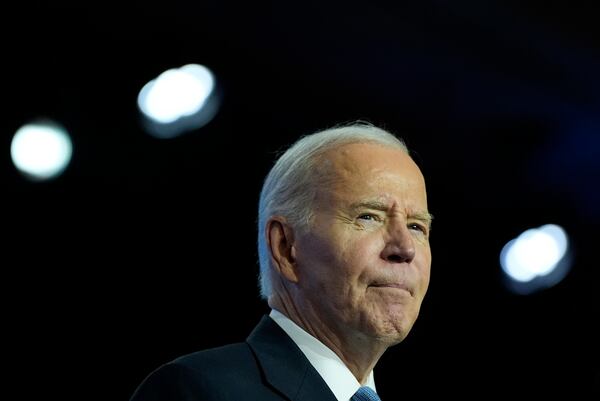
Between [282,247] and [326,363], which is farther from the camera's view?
[282,247]

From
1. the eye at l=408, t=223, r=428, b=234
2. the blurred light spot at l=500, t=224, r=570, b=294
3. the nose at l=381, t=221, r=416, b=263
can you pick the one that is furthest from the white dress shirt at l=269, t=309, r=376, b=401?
the blurred light spot at l=500, t=224, r=570, b=294

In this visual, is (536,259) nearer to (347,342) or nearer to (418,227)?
(418,227)

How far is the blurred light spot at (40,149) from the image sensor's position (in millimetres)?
4340

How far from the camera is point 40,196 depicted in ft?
15.3

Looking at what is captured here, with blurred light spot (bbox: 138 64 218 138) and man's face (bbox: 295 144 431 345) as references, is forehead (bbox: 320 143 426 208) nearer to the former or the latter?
man's face (bbox: 295 144 431 345)

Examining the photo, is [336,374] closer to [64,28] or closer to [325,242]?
[325,242]

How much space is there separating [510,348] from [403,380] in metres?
0.71

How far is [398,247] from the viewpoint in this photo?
2.47 metres

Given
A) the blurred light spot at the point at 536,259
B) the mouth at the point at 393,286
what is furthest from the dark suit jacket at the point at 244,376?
the blurred light spot at the point at 536,259

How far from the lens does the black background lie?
441 centimetres

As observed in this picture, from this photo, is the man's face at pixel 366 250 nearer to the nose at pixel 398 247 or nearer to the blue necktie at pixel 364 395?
the nose at pixel 398 247

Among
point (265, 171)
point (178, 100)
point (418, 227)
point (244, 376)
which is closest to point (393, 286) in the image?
point (418, 227)

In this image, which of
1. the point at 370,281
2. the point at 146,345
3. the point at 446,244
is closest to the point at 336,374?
the point at 370,281

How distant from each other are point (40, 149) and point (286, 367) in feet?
7.89
